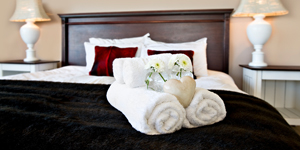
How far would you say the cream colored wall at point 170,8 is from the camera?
2.45m

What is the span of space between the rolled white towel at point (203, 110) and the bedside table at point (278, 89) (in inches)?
54.4

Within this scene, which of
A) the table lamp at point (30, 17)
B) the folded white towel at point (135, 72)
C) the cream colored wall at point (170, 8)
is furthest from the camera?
the table lamp at point (30, 17)

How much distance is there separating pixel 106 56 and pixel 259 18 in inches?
62.7

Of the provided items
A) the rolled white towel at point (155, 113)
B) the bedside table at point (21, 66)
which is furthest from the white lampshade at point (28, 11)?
the rolled white towel at point (155, 113)

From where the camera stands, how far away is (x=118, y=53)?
86.9 inches

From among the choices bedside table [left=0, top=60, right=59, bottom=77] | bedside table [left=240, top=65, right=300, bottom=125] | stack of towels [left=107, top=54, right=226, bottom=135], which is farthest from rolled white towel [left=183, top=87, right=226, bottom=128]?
bedside table [left=0, top=60, right=59, bottom=77]

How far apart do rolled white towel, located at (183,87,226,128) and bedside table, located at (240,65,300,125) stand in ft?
4.53

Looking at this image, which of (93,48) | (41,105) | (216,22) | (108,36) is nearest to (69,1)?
(108,36)

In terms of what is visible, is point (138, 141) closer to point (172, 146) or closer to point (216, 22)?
point (172, 146)

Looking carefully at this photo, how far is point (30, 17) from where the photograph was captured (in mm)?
2676

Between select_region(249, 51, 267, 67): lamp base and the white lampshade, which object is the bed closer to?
select_region(249, 51, 267, 67): lamp base

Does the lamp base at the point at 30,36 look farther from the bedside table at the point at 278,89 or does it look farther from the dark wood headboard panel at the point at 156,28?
the bedside table at the point at 278,89

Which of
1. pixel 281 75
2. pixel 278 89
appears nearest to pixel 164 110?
pixel 281 75

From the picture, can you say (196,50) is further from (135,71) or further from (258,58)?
(135,71)
